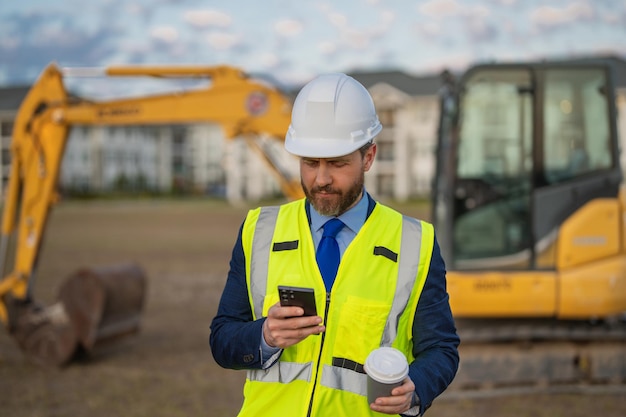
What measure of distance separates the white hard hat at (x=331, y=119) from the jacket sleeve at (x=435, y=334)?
1.52 feet

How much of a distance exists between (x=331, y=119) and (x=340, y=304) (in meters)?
0.57

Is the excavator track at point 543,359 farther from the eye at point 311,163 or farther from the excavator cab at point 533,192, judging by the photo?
the eye at point 311,163

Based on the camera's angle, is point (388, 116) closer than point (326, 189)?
No

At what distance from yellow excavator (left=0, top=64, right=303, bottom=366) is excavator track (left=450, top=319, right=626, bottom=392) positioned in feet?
8.16

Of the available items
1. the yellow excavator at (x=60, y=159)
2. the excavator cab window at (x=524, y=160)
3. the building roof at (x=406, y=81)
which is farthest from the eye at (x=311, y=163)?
the building roof at (x=406, y=81)

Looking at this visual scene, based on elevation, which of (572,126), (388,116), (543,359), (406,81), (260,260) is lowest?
(543,359)

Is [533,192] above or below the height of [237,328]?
above

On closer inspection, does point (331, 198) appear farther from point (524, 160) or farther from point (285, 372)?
point (524, 160)

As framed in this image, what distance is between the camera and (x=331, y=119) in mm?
2473

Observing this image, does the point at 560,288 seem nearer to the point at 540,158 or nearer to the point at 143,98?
the point at 540,158

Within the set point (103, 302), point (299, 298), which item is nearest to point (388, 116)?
point (103, 302)

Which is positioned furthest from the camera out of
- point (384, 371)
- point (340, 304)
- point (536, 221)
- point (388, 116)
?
point (388, 116)

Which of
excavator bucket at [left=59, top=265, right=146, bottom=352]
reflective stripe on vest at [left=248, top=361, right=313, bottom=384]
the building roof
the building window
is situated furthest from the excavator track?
the building roof

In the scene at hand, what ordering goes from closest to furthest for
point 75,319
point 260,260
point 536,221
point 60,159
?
point 260,260, point 536,221, point 75,319, point 60,159
